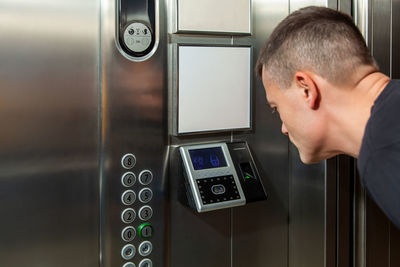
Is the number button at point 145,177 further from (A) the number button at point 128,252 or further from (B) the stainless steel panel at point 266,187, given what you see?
(B) the stainless steel panel at point 266,187

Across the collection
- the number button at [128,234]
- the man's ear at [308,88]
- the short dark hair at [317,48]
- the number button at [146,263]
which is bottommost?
the number button at [146,263]

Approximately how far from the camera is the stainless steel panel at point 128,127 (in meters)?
1.21

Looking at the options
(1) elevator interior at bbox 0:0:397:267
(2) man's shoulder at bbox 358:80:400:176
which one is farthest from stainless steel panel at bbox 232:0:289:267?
(2) man's shoulder at bbox 358:80:400:176

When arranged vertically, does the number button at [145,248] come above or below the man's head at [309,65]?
below

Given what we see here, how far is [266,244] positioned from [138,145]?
0.56 meters

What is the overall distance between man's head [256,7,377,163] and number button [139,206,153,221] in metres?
0.43

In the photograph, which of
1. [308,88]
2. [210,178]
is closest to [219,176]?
[210,178]

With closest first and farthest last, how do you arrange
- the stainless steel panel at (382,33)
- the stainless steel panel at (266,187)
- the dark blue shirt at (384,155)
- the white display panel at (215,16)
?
the dark blue shirt at (384,155), the white display panel at (215,16), the stainless steel panel at (266,187), the stainless steel panel at (382,33)

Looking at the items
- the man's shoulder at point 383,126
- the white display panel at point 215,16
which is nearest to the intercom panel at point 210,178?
the white display panel at point 215,16

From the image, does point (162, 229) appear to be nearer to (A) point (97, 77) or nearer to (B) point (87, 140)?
(B) point (87, 140)

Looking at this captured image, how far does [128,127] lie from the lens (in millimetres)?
1238

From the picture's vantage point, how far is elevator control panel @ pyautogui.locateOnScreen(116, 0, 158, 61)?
3.99ft

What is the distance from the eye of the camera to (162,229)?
131 cm

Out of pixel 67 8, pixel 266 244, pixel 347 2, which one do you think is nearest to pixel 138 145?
pixel 67 8
